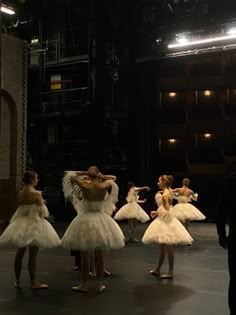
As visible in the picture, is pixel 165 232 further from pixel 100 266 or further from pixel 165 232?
pixel 100 266

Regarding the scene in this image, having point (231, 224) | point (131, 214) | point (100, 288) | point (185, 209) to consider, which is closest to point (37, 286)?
point (100, 288)

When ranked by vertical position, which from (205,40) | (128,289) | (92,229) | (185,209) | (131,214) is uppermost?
(205,40)

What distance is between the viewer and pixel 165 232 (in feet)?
26.5

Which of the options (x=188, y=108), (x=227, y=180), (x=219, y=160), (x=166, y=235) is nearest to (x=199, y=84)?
(x=188, y=108)

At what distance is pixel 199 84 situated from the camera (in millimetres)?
24375

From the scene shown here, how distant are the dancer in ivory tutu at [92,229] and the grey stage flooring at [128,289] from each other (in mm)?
468

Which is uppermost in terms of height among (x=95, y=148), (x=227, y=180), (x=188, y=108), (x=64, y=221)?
(x=188, y=108)

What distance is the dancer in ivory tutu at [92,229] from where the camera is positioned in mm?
6832

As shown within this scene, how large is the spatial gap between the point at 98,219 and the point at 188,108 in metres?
18.1

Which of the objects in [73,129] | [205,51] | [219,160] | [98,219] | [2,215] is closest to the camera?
[98,219]

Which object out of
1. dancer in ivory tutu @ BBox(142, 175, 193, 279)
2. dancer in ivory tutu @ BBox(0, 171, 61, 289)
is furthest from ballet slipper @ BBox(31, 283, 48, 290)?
dancer in ivory tutu @ BBox(142, 175, 193, 279)

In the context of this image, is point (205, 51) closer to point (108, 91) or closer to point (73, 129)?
point (108, 91)

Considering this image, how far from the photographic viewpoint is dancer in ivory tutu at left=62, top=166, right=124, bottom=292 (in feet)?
22.4

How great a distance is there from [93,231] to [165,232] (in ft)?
5.39
